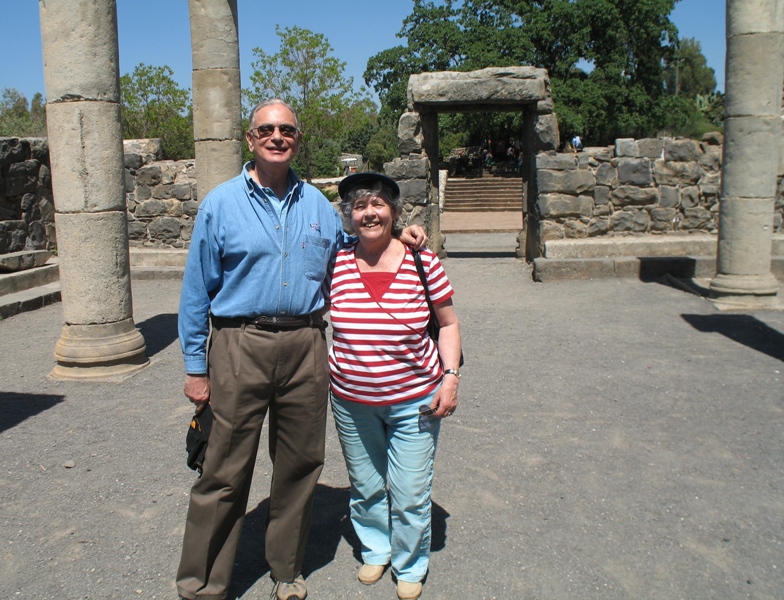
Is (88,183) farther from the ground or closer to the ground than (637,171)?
closer to the ground

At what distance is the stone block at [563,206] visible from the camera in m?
12.6

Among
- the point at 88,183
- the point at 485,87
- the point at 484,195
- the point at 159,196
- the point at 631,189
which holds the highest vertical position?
the point at 485,87

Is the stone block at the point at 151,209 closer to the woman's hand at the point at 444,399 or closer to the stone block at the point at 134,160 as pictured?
the stone block at the point at 134,160

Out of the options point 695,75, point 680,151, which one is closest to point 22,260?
point 680,151

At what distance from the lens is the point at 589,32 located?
32.3 metres

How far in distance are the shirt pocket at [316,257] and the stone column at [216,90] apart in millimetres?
6937

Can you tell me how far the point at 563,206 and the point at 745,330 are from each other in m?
4.99

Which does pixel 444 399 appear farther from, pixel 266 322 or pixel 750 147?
pixel 750 147

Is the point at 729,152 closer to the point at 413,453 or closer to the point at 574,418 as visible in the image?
the point at 574,418

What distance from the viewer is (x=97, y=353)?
6.77 m

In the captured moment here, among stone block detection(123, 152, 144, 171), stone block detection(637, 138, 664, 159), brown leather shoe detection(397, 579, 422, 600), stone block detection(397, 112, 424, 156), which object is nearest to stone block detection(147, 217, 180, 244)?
stone block detection(123, 152, 144, 171)

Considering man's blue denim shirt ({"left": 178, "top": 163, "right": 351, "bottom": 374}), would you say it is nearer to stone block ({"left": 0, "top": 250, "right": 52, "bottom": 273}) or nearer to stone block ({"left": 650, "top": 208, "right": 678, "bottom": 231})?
stone block ({"left": 0, "top": 250, "right": 52, "bottom": 273})

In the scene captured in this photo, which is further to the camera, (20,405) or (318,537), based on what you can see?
(20,405)

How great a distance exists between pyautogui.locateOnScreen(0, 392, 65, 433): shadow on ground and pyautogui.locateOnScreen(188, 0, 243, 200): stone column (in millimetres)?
4366
